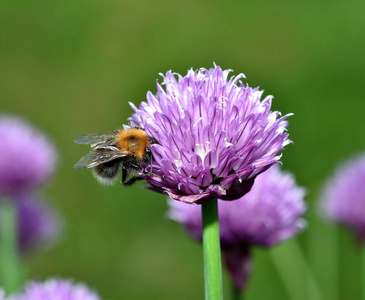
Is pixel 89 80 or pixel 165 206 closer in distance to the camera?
pixel 165 206

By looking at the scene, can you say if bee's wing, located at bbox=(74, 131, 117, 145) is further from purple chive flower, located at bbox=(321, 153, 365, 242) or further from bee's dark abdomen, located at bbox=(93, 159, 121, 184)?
purple chive flower, located at bbox=(321, 153, 365, 242)

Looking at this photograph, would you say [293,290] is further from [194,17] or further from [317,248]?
[194,17]

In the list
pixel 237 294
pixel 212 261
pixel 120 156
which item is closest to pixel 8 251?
pixel 237 294

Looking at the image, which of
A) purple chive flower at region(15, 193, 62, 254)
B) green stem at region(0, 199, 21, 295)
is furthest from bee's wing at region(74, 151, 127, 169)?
purple chive flower at region(15, 193, 62, 254)

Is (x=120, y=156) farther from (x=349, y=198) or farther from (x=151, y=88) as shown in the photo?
(x=151, y=88)

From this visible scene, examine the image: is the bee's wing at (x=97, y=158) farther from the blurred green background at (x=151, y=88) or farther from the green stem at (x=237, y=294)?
the blurred green background at (x=151, y=88)

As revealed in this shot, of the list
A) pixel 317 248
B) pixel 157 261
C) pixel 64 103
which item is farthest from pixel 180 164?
pixel 64 103
